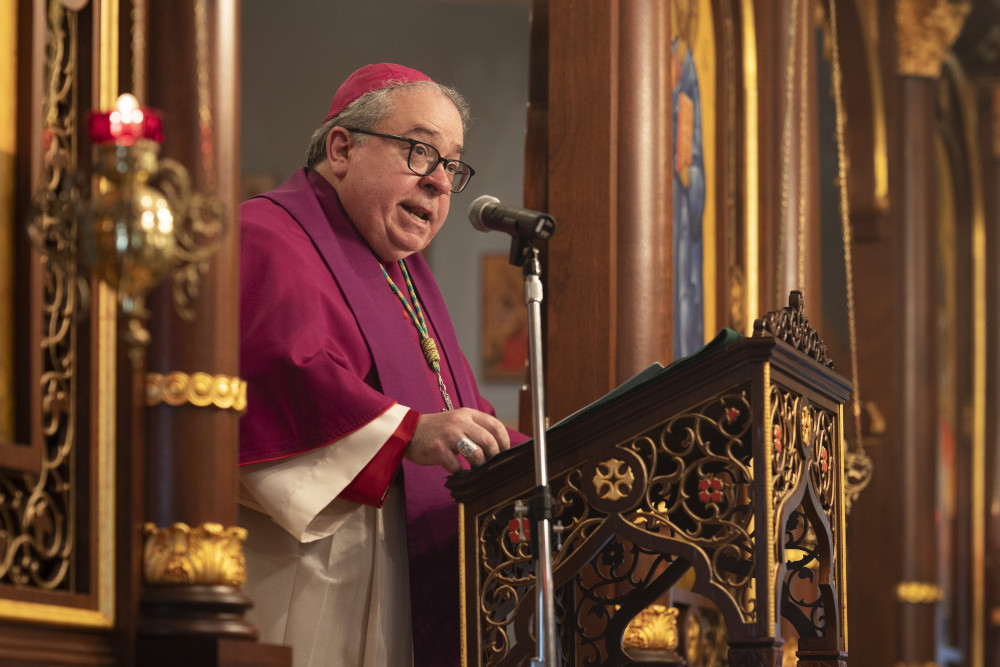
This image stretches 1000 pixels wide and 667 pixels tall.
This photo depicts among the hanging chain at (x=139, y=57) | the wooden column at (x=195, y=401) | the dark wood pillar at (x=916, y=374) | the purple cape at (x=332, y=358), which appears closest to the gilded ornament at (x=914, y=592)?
the dark wood pillar at (x=916, y=374)

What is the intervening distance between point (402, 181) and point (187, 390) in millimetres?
1287

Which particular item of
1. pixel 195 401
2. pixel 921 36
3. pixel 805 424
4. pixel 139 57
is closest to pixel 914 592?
pixel 921 36

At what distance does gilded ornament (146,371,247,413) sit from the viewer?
8.32ft

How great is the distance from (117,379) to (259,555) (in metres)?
0.99

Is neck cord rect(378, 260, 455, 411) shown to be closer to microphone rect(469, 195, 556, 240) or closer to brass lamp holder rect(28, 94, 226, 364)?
microphone rect(469, 195, 556, 240)

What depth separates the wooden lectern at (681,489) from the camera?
3.09 meters

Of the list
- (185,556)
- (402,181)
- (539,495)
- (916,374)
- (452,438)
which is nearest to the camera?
(185,556)

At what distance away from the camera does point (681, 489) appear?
10.4 feet

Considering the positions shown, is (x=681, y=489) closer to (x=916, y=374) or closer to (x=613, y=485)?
(x=613, y=485)

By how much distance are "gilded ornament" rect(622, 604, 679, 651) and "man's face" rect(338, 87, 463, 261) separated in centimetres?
148

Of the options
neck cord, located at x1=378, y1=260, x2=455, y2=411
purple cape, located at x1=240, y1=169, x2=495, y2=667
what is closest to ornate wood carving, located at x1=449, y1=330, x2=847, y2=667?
purple cape, located at x1=240, y1=169, x2=495, y2=667

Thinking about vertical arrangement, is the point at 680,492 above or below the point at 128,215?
below

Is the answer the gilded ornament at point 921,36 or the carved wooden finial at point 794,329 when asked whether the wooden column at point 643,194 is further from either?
the gilded ornament at point 921,36

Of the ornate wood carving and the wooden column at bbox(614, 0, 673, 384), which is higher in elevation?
the wooden column at bbox(614, 0, 673, 384)
